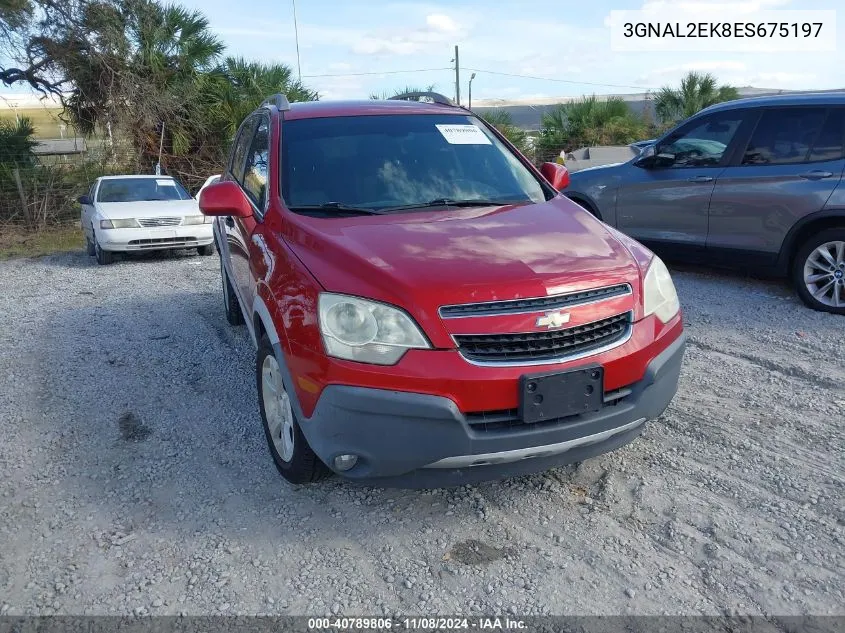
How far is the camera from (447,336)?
9.40 feet

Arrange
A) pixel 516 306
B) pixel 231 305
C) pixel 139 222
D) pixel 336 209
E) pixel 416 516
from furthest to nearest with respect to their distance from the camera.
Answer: pixel 139 222 < pixel 231 305 < pixel 336 209 < pixel 416 516 < pixel 516 306

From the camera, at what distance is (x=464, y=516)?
3258mm

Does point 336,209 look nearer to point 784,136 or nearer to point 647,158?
point 784,136

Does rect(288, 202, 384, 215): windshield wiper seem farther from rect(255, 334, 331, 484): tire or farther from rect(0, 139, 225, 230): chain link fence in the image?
rect(0, 139, 225, 230): chain link fence

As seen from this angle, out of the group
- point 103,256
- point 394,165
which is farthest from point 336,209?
point 103,256

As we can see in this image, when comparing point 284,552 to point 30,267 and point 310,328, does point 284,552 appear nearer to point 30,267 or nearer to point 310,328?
point 310,328

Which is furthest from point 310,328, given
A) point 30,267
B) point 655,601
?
point 30,267

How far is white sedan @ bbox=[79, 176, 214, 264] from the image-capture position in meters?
10.6

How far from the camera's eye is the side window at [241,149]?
5.30 metres

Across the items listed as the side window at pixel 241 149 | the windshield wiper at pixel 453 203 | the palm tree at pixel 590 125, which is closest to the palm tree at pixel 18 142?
the side window at pixel 241 149

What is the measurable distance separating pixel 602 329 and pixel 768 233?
4224 millimetres

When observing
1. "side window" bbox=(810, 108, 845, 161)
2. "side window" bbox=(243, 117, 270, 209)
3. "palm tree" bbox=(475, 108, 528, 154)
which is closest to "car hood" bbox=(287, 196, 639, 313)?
"side window" bbox=(243, 117, 270, 209)

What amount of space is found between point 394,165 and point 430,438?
1.82m

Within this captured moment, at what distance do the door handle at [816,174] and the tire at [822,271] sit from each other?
1.49ft
